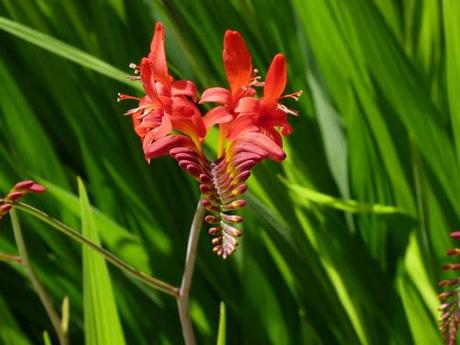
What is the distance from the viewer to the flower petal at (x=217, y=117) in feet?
1.84

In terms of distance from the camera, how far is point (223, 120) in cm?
56

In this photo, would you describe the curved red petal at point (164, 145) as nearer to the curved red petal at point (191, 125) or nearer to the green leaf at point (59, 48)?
the curved red petal at point (191, 125)

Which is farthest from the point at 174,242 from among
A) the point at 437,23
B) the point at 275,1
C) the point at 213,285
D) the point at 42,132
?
the point at 437,23

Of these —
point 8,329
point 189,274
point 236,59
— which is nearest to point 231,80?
point 236,59

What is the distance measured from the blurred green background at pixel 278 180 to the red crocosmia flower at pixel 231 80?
292mm

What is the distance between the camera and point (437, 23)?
110 centimetres

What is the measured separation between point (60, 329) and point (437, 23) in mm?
644

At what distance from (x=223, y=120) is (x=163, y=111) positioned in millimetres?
44

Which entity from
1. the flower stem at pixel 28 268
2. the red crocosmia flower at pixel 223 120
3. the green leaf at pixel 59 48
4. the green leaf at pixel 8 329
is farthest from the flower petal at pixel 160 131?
the green leaf at pixel 8 329

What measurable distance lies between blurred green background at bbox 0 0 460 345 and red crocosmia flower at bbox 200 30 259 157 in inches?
11.5

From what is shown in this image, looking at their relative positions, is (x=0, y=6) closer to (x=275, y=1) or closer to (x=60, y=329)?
(x=275, y=1)

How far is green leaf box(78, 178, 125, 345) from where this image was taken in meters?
0.80

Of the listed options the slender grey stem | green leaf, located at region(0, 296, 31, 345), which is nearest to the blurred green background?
green leaf, located at region(0, 296, 31, 345)

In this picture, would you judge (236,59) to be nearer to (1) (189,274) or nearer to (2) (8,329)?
(1) (189,274)
